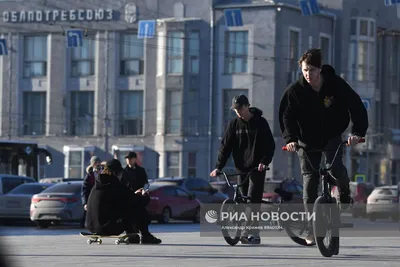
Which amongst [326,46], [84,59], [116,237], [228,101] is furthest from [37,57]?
[116,237]

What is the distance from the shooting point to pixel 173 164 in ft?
234

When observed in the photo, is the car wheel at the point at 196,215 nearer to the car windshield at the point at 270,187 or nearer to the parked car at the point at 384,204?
the car windshield at the point at 270,187

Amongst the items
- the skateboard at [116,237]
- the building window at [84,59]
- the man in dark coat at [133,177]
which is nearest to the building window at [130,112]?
the building window at [84,59]

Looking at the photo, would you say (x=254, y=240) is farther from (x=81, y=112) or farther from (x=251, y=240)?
(x=81, y=112)

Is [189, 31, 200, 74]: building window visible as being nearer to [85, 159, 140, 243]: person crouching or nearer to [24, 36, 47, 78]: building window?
[24, 36, 47, 78]: building window

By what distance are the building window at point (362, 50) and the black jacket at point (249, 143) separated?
5904cm

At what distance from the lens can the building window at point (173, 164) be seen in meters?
71.1

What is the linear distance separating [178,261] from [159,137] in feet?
194

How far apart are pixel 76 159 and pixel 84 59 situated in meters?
6.16

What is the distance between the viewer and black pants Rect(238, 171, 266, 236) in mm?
14758

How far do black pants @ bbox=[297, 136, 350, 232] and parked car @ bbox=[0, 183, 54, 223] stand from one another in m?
21.1

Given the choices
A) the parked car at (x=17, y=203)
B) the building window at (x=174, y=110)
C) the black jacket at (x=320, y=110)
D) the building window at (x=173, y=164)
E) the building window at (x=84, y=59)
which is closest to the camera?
the black jacket at (x=320, y=110)

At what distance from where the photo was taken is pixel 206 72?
230 ft

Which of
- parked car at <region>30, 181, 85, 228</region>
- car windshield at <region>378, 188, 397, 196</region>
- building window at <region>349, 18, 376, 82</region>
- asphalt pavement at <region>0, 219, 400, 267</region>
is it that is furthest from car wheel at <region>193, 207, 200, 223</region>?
building window at <region>349, 18, 376, 82</region>
